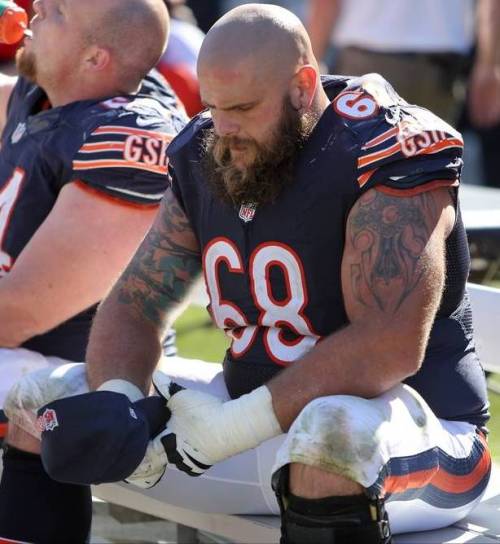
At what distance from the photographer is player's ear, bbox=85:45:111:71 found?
352cm

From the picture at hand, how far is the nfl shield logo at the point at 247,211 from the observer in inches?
110

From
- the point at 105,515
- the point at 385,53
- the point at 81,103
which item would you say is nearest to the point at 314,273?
the point at 81,103

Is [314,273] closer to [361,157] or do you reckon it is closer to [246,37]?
[361,157]

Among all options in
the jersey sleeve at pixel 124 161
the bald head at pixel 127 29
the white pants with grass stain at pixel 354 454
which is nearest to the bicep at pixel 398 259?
the white pants with grass stain at pixel 354 454

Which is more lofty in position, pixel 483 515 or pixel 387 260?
pixel 387 260

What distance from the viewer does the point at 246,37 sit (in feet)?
8.82

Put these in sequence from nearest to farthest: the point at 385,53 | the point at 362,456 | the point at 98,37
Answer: the point at 362,456 → the point at 98,37 → the point at 385,53

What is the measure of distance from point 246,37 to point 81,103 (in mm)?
941

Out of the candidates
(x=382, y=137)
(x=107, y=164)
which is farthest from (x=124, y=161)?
(x=382, y=137)

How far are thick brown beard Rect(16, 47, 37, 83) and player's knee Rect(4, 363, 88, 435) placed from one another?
3.28 ft

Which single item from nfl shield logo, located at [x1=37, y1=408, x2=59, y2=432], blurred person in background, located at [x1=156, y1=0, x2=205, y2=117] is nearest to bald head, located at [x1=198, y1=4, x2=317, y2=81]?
nfl shield logo, located at [x1=37, y1=408, x2=59, y2=432]

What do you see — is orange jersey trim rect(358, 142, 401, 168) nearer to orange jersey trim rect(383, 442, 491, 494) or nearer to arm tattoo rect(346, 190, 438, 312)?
arm tattoo rect(346, 190, 438, 312)

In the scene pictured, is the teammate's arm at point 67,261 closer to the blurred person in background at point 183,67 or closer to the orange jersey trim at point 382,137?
the orange jersey trim at point 382,137

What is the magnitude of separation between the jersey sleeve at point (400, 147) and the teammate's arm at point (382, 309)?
0.03 m
